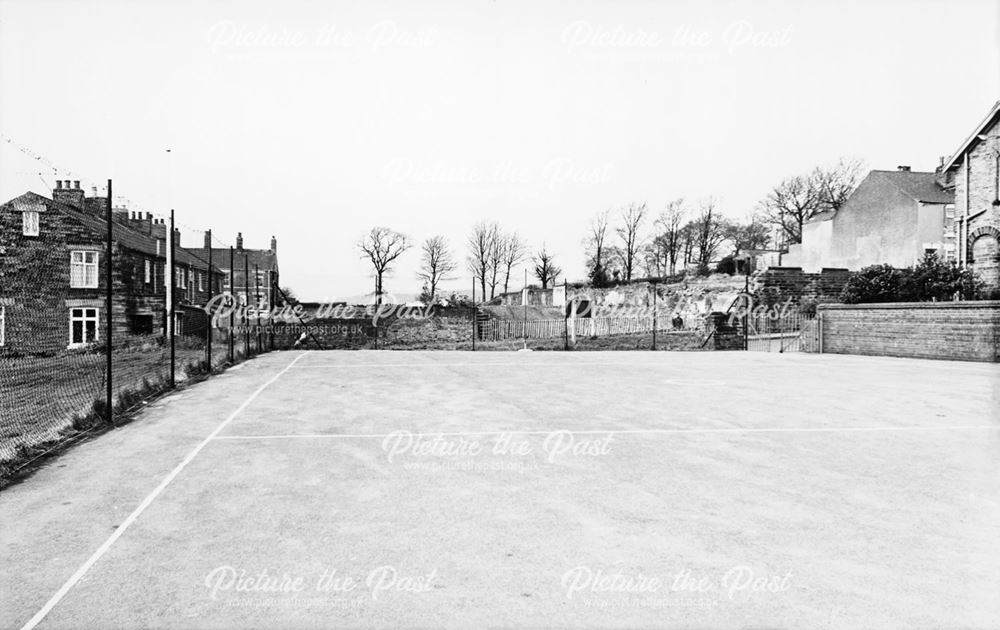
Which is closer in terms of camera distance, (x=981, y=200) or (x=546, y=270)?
(x=981, y=200)

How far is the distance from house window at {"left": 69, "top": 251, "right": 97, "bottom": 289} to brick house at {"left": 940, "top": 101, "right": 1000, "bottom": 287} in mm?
33939

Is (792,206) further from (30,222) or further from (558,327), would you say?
(30,222)

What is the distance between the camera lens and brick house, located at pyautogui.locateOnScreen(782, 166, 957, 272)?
1489 inches

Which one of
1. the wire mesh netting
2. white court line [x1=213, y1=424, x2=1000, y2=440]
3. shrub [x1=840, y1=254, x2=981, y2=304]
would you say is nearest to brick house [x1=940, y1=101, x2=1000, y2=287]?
shrub [x1=840, y1=254, x2=981, y2=304]

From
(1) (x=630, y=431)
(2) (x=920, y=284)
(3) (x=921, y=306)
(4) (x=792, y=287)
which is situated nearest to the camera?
(1) (x=630, y=431)

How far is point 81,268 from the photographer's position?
17281 millimetres

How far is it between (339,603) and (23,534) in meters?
2.84

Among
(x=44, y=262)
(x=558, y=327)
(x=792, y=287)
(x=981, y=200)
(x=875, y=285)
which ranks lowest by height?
(x=558, y=327)

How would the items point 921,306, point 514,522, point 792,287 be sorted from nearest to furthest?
point 514,522
point 921,306
point 792,287

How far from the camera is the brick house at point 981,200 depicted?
28.5 metres

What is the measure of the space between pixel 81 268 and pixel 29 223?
24.1ft

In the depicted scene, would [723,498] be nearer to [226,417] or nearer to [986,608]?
→ [986,608]

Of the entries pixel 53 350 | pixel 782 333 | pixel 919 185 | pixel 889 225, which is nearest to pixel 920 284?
pixel 782 333

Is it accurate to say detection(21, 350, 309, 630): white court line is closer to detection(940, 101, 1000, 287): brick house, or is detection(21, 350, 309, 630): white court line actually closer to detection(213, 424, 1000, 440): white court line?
detection(213, 424, 1000, 440): white court line
